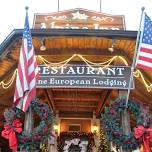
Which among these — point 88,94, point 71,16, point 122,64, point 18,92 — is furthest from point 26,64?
point 88,94

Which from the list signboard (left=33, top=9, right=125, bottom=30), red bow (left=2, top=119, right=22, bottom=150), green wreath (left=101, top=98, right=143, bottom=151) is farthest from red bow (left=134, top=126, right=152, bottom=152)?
signboard (left=33, top=9, right=125, bottom=30)

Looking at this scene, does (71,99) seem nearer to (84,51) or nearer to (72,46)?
(84,51)

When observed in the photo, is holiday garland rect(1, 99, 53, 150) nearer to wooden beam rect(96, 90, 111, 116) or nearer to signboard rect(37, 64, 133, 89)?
signboard rect(37, 64, 133, 89)

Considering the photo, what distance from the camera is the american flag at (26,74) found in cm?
694

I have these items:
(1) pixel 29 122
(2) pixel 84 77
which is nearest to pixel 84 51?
(2) pixel 84 77

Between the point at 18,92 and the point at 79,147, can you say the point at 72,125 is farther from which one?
the point at 18,92

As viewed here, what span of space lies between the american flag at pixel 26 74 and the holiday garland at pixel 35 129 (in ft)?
2.31

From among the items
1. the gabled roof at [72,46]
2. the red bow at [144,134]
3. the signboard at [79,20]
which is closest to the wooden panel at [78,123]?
the gabled roof at [72,46]

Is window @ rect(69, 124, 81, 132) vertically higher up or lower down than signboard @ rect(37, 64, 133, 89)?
lower down

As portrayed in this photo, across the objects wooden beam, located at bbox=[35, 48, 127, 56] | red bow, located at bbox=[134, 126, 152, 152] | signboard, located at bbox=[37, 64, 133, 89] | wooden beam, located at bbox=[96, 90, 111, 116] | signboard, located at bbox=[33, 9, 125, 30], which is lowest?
red bow, located at bbox=[134, 126, 152, 152]

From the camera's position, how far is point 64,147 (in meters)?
12.2

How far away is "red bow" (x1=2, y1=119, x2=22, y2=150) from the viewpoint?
7328 mm

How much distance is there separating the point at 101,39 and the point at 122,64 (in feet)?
3.07

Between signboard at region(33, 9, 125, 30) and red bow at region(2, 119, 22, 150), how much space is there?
2856 millimetres
